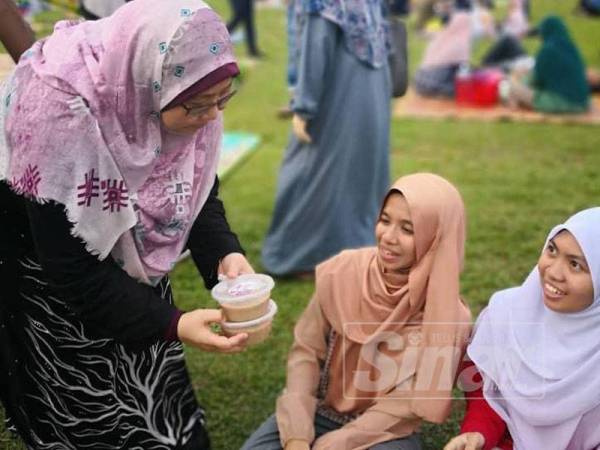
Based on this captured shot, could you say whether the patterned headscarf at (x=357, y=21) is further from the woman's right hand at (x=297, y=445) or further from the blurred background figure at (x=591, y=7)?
the blurred background figure at (x=591, y=7)

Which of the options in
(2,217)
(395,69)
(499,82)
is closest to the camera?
(2,217)

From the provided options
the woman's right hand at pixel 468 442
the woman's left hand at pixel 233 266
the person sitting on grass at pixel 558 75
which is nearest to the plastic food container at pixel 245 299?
the woman's left hand at pixel 233 266

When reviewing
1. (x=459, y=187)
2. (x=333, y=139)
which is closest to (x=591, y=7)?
(x=459, y=187)

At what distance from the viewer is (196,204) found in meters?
1.79

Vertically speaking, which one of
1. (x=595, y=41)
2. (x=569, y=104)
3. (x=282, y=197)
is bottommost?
(x=595, y=41)

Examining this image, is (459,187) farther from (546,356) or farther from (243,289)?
(243,289)

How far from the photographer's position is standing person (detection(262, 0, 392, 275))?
321 cm

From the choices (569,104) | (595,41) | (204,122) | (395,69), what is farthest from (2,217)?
(595,41)

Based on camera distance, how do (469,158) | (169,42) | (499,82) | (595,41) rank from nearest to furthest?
(169,42)
(469,158)
(499,82)
(595,41)

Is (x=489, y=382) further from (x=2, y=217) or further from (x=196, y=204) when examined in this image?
(x=2, y=217)

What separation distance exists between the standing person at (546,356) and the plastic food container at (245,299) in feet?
2.15

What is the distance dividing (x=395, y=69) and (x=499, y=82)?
3.68 meters

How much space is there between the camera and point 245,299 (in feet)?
5.35

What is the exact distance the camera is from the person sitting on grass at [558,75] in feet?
21.0
